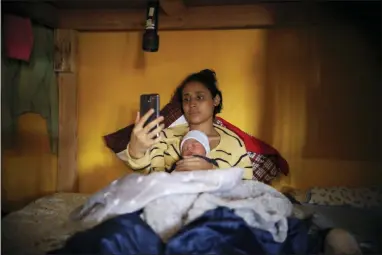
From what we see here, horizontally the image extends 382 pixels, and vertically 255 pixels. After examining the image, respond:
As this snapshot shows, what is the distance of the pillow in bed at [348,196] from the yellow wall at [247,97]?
12 cm

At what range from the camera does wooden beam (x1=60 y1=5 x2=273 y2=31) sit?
1461 mm

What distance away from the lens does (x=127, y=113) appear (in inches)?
65.7

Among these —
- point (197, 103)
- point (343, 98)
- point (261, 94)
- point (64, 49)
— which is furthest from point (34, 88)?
point (343, 98)

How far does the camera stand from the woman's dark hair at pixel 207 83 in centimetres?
143

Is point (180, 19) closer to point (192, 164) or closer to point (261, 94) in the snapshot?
point (261, 94)

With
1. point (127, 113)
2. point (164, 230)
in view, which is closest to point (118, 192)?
point (164, 230)

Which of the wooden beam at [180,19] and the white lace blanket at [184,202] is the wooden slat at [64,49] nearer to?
the wooden beam at [180,19]

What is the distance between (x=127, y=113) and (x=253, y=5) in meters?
0.64

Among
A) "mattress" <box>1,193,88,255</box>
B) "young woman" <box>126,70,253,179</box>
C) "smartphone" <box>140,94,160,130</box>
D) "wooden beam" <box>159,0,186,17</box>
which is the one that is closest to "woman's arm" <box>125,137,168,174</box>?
"young woman" <box>126,70,253,179</box>

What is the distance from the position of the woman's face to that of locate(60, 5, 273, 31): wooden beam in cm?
25

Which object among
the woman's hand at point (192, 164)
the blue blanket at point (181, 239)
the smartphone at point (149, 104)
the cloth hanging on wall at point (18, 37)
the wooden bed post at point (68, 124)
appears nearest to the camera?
the blue blanket at point (181, 239)

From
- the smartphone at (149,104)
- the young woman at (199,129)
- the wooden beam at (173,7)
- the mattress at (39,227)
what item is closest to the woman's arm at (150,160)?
the young woman at (199,129)

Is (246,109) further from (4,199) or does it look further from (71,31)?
(4,199)

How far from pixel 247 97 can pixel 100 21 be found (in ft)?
2.06
